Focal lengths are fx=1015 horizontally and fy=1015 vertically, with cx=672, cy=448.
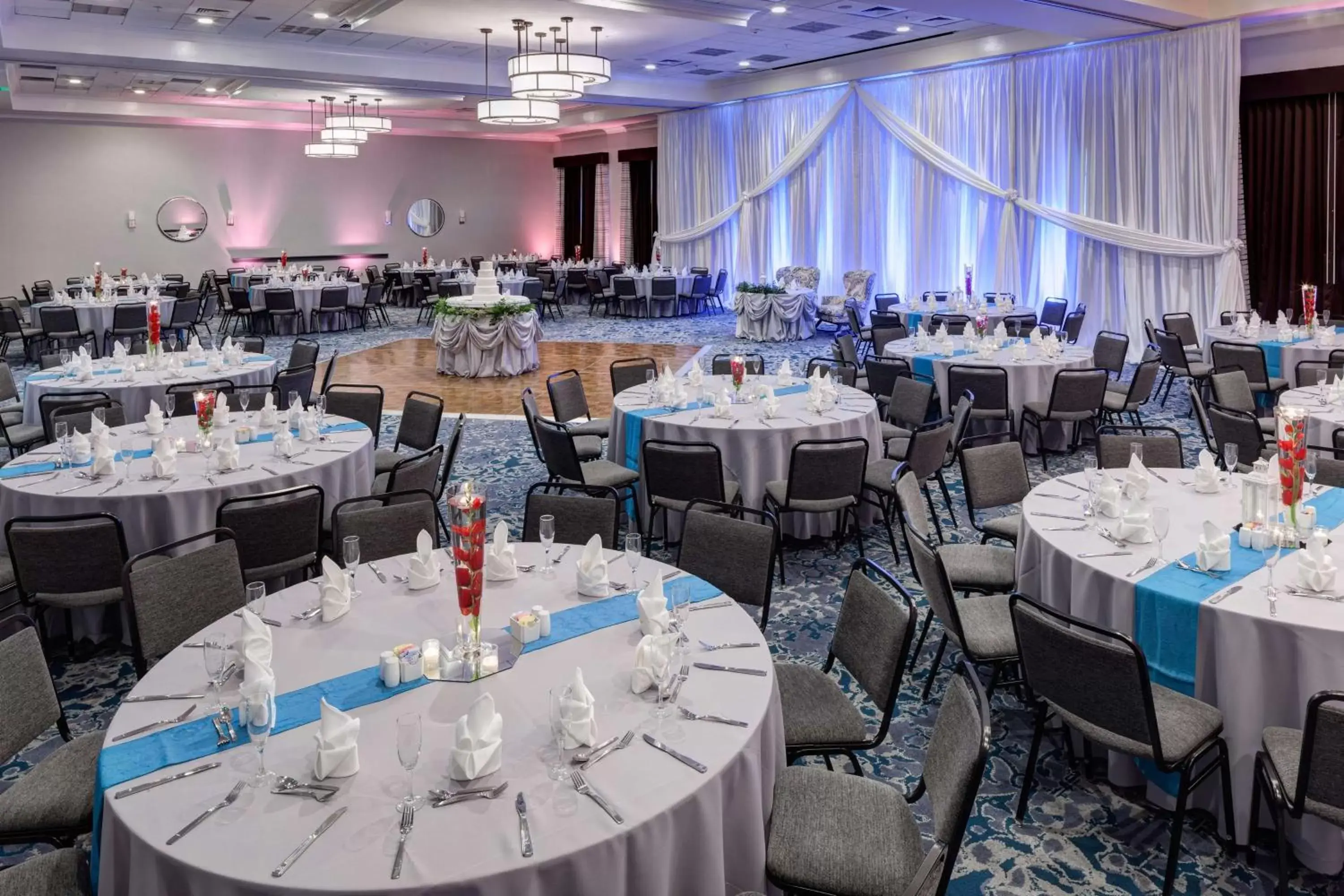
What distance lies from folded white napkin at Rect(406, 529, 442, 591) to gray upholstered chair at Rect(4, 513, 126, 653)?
1.53 m

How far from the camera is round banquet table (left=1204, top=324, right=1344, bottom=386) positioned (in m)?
8.27

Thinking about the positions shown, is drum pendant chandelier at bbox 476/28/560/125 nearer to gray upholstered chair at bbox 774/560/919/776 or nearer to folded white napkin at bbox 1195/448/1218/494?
folded white napkin at bbox 1195/448/1218/494

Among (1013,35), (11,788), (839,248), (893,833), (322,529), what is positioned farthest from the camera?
(839,248)

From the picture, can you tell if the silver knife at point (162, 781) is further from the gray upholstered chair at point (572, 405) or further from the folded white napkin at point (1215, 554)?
the gray upholstered chair at point (572, 405)

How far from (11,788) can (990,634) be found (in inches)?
122

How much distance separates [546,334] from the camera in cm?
1673

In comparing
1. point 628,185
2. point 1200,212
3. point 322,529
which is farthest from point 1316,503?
point 628,185

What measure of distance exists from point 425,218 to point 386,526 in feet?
68.0

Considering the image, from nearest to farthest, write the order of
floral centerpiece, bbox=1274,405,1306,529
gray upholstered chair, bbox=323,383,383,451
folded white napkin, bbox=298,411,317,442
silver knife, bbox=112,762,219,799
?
silver knife, bbox=112,762,219,799 < floral centerpiece, bbox=1274,405,1306,529 < folded white napkin, bbox=298,411,317,442 < gray upholstered chair, bbox=323,383,383,451

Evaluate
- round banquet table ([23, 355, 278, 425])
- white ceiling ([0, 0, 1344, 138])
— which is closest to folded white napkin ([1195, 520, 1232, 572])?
round banquet table ([23, 355, 278, 425])

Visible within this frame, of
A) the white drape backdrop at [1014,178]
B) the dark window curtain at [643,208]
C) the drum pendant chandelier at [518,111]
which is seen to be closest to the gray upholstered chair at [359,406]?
the drum pendant chandelier at [518,111]

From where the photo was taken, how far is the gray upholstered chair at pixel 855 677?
2.92 m

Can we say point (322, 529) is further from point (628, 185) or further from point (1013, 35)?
point (628, 185)

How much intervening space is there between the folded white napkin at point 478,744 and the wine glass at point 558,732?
12 cm
